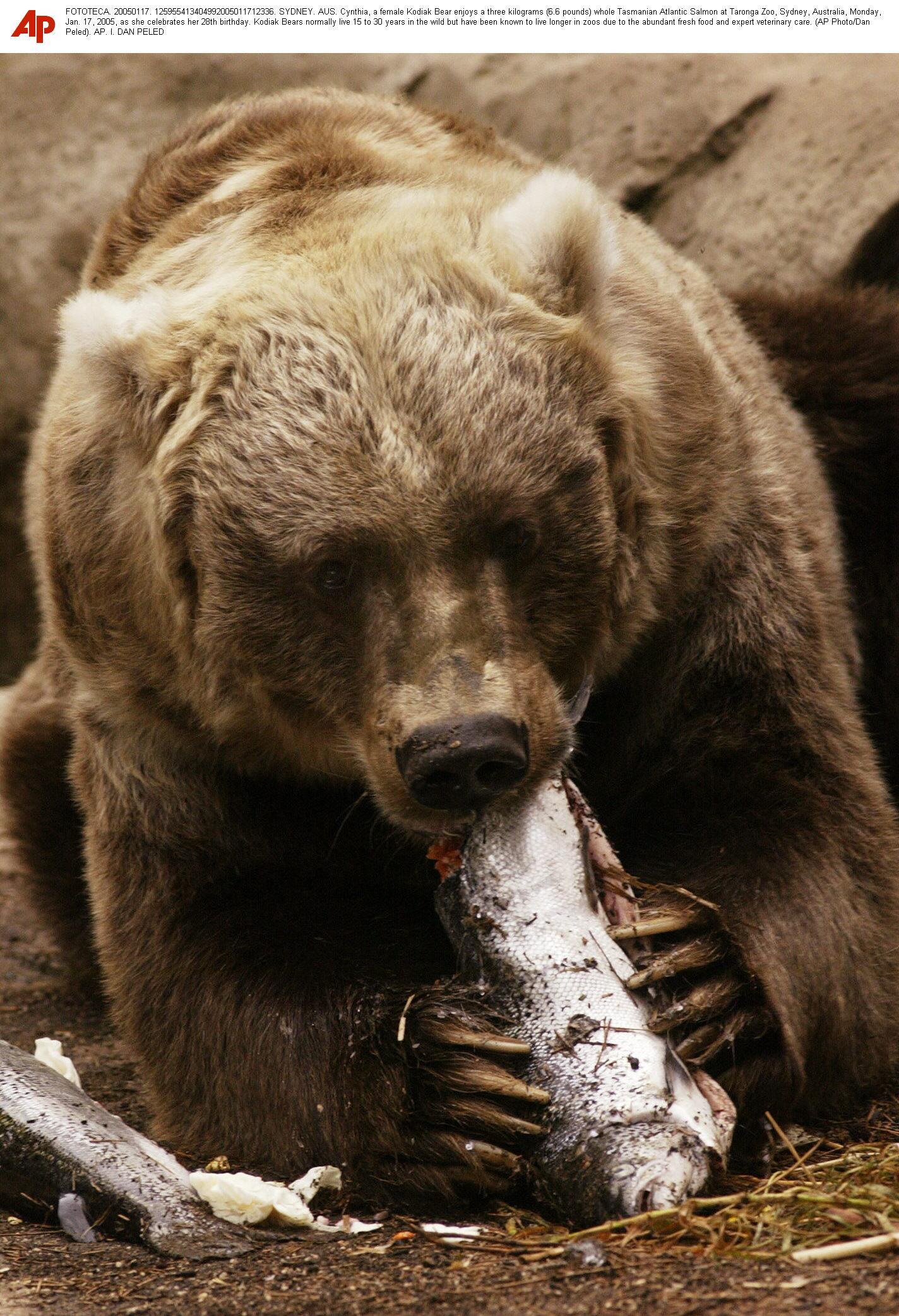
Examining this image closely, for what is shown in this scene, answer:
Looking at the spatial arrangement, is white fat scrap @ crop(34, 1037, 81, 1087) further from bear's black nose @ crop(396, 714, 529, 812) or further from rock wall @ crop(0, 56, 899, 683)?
rock wall @ crop(0, 56, 899, 683)

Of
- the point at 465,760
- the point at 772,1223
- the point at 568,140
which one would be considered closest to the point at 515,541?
the point at 465,760

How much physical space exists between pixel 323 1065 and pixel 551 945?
2.21 ft

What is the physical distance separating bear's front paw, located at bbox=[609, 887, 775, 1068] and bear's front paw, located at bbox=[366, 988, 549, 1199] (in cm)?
33

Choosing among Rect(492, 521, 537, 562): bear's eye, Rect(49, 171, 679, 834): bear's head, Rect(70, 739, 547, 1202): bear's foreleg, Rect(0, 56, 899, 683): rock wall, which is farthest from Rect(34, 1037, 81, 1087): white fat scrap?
Rect(0, 56, 899, 683): rock wall

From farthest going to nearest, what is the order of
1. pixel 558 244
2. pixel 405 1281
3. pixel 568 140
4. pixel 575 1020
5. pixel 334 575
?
1. pixel 568 140
2. pixel 558 244
3. pixel 334 575
4. pixel 575 1020
5. pixel 405 1281

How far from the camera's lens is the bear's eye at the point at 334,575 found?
340 centimetres

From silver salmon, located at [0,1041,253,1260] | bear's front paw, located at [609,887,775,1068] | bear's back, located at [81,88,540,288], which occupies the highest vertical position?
bear's back, located at [81,88,540,288]

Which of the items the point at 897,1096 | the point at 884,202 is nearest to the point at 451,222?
the point at 897,1096

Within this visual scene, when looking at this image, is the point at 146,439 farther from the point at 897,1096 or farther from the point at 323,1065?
the point at 897,1096

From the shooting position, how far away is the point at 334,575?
3422 millimetres

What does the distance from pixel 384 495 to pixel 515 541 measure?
325 mm

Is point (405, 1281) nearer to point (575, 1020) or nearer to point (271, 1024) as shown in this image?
point (575, 1020)

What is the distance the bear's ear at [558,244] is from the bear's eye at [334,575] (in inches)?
31.3

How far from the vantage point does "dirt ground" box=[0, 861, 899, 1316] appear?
8.48 ft
